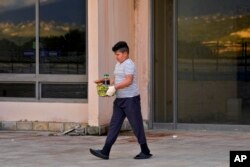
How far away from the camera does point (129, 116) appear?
31.3ft

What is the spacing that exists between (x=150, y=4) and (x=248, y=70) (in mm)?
2506

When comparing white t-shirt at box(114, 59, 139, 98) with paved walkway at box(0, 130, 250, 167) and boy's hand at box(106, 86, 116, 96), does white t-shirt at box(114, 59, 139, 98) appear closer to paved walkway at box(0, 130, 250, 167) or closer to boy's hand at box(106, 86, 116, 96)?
boy's hand at box(106, 86, 116, 96)

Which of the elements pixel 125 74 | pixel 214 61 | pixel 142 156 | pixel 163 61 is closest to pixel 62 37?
pixel 163 61

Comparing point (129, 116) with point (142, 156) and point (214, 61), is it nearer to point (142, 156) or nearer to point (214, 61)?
point (142, 156)

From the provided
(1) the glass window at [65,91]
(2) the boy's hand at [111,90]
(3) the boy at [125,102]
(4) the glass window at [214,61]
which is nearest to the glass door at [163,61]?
(4) the glass window at [214,61]

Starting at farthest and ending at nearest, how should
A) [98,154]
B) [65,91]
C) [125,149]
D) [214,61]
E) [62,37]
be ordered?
[62,37] → [65,91] → [214,61] → [125,149] → [98,154]

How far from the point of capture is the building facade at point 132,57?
12898mm

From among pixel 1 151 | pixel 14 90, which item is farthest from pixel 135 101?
pixel 14 90

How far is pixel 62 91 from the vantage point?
13391 mm

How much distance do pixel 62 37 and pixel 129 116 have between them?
445 centimetres

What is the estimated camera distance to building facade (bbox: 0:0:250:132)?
12898 mm

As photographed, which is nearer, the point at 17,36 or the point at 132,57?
the point at 132,57

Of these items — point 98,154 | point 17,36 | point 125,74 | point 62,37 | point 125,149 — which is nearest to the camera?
point 125,74

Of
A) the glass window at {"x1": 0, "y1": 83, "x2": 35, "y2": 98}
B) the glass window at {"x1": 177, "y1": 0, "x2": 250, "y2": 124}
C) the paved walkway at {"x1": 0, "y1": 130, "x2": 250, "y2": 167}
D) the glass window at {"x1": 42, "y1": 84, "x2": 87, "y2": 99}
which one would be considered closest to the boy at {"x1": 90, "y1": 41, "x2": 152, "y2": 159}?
the paved walkway at {"x1": 0, "y1": 130, "x2": 250, "y2": 167}
